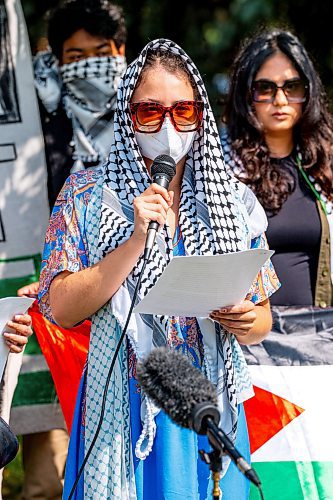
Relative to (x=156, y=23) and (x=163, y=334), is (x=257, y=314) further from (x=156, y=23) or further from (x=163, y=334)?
(x=156, y=23)

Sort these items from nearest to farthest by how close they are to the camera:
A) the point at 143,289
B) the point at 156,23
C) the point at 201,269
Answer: the point at 201,269
the point at 143,289
the point at 156,23

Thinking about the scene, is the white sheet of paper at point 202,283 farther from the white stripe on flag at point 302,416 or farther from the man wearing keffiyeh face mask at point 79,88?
the man wearing keffiyeh face mask at point 79,88

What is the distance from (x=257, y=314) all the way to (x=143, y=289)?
386mm

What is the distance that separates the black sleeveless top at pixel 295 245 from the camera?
3.79 meters

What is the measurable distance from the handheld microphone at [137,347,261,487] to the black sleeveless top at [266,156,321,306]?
1626mm

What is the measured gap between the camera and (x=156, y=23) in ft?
25.8

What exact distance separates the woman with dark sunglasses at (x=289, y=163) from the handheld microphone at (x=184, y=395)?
141 centimetres

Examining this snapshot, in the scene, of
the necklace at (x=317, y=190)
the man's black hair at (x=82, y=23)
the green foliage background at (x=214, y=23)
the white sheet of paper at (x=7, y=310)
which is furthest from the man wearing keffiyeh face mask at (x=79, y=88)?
the green foliage background at (x=214, y=23)

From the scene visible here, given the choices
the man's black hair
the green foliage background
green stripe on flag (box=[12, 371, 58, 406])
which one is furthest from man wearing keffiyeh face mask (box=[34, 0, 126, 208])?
the green foliage background

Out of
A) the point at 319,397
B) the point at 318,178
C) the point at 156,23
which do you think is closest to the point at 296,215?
the point at 318,178

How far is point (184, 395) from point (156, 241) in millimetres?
741

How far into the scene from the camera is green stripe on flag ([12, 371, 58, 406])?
435 cm

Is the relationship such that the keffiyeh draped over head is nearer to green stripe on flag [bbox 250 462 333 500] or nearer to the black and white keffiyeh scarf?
green stripe on flag [bbox 250 462 333 500]

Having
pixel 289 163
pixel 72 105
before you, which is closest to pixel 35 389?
pixel 72 105
